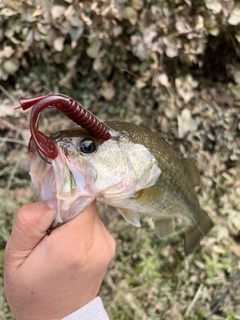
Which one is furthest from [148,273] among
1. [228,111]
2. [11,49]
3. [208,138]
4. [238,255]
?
[11,49]

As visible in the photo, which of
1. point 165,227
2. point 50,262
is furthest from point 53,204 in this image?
point 165,227

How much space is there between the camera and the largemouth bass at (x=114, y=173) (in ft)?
2.96

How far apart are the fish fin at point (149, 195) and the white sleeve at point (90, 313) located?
0.36 metres

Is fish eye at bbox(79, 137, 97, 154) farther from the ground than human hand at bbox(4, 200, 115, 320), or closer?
farther from the ground

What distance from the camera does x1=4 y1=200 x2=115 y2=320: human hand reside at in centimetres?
94

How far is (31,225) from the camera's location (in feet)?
3.03

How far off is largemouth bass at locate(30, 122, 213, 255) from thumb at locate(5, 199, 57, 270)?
0.08 ft

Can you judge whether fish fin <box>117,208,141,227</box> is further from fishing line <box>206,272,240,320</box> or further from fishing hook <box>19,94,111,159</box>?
fishing line <box>206,272,240,320</box>

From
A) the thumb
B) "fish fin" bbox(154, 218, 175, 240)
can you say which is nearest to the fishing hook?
the thumb

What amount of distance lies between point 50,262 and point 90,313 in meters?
0.27

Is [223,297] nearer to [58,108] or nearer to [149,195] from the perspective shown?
[149,195]

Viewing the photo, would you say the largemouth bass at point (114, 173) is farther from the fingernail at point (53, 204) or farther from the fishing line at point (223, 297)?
the fishing line at point (223, 297)

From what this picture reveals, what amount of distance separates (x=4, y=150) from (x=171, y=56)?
3.57 ft

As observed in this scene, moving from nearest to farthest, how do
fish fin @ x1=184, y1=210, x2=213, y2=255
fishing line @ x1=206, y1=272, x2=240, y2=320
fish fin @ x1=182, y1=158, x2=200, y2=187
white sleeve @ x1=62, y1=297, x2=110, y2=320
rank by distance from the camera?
white sleeve @ x1=62, y1=297, x2=110, y2=320
fish fin @ x1=182, y1=158, x2=200, y2=187
fish fin @ x1=184, y1=210, x2=213, y2=255
fishing line @ x1=206, y1=272, x2=240, y2=320
